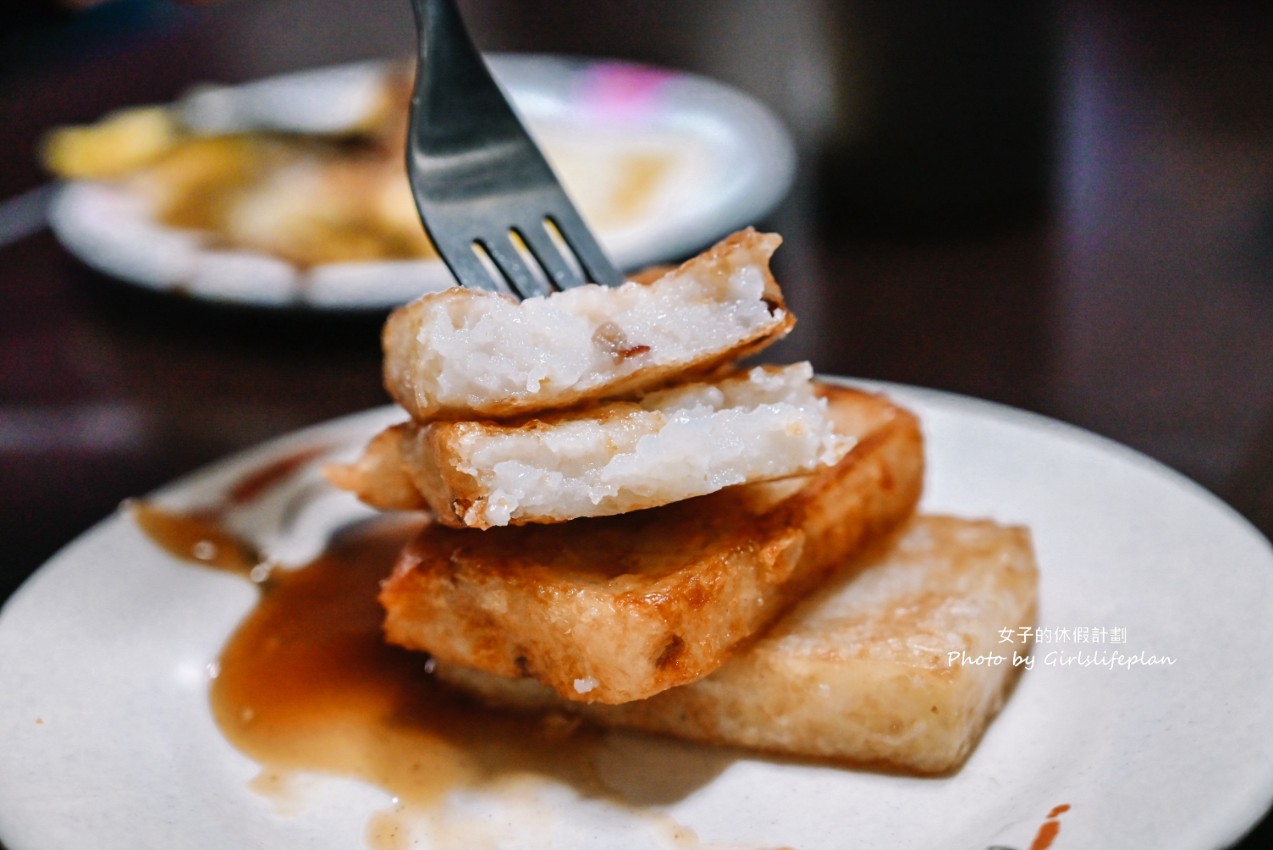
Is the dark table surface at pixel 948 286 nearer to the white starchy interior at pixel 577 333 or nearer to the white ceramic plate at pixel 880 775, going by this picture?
the white ceramic plate at pixel 880 775

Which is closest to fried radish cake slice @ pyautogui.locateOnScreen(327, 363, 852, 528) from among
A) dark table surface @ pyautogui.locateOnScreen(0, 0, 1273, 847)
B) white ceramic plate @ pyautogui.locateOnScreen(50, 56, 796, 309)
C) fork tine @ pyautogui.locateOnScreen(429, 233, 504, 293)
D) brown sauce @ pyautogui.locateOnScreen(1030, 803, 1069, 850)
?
fork tine @ pyautogui.locateOnScreen(429, 233, 504, 293)

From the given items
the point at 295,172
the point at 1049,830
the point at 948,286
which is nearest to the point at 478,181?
the point at 1049,830

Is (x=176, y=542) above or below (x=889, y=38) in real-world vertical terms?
below

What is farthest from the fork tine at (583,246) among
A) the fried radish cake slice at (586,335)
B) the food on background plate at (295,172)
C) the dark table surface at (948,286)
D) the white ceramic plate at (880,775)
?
the food on background plate at (295,172)

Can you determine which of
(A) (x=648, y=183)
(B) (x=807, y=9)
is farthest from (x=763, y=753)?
(A) (x=648, y=183)

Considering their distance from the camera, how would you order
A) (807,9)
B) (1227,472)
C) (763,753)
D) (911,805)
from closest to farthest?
1. (911,805)
2. (763,753)
3. (1227,472)
4. (807,9)

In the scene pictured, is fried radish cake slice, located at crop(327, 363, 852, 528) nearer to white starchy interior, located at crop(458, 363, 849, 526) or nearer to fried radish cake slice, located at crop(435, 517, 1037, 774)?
white starchy interior, located at crop(458, 363, 849, 526)

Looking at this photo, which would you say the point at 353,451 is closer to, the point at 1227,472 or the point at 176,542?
the point at 176,542

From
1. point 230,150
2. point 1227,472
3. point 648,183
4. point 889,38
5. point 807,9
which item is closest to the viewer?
point 1227,472
